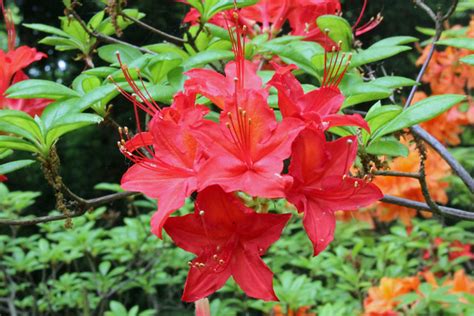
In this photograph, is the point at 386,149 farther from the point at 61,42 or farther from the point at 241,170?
the point at 61,42

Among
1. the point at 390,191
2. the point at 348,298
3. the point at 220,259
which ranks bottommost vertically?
the point at 348,298

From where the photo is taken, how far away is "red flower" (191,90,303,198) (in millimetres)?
637

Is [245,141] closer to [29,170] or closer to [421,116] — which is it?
[421,116]

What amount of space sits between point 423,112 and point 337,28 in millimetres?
252

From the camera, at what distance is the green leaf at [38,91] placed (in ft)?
2.65

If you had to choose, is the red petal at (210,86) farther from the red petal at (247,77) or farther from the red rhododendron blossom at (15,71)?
the red rhododendron blossom at (15,71)

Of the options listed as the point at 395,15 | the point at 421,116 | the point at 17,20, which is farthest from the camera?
the point at 17,20

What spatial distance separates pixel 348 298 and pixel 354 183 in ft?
4.94

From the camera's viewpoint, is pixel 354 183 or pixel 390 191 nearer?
pixel 354 183

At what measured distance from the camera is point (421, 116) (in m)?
0.78

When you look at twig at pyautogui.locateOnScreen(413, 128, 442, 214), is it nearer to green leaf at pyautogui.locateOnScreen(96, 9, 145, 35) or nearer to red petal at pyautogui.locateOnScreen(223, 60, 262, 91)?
red petal at pyautogui.locateOnScreen(223, 60, 262, 91)

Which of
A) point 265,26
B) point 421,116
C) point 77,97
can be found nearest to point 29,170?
point 265,26

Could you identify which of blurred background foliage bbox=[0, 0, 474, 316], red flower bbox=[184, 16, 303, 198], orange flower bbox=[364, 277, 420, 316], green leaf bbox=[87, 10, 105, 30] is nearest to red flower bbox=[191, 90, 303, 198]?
red flower bbox=[184, 16, 303, 198]

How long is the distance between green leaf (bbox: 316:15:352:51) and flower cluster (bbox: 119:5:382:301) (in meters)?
0.25
